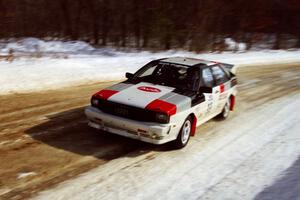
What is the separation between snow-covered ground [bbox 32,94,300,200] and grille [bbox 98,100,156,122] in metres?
0.66

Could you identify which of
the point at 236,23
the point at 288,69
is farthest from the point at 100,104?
the point at 236,23

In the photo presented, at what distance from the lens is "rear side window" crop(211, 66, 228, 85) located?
9.12m

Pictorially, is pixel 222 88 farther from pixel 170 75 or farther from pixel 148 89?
pixel 148 89

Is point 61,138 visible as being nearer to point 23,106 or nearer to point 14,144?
point 14,144

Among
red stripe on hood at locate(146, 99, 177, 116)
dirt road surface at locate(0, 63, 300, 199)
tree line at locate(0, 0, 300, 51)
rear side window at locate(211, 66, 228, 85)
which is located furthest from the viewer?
tree line at locate(0, 0, 300, 51)

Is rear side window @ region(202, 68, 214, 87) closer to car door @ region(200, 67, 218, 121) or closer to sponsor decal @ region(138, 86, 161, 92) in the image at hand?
car door @ region(200, 67, 218, 121)

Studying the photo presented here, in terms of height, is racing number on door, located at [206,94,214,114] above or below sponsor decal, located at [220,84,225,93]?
below

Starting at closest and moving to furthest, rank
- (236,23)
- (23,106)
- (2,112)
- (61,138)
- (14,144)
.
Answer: (14,144) < (61,138) < (2,112) < (23,106) < (236,23)

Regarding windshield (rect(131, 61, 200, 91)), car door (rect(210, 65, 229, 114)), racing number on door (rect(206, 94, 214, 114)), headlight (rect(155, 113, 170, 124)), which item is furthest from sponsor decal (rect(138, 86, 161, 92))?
car door (rect(210, 65, 229, 114))

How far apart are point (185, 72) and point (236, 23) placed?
2960 cm

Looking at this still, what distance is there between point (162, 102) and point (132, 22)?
23.4 meters

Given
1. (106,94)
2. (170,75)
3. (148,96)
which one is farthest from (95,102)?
(170,75)

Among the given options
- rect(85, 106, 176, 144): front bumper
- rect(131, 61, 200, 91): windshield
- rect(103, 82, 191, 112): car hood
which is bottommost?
rect(85, 106, 176, 144): front bumper

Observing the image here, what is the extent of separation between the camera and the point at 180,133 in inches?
295
